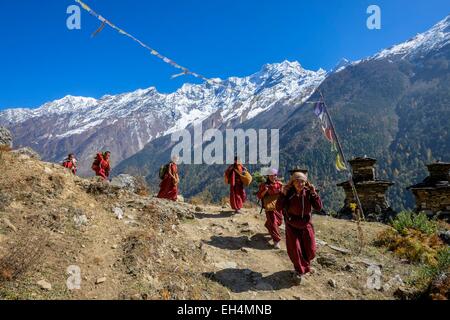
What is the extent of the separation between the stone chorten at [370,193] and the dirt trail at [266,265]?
619cm

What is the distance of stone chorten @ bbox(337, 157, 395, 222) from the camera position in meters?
18.9

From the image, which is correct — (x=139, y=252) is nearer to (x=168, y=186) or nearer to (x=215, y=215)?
(x=215, y=215)

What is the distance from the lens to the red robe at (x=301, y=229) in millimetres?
8641

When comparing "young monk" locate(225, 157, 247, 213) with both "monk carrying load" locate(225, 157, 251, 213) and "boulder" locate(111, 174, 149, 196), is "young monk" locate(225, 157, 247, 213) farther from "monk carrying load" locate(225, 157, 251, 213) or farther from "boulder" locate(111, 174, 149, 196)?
"boulder" locate(111, 174, 149, 196)

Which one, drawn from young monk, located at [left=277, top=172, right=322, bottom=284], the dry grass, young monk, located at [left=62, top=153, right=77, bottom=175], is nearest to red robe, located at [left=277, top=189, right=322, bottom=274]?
young monk, located at [left=277, top=172, right=322, bottom=284]

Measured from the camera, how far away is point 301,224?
867 cm

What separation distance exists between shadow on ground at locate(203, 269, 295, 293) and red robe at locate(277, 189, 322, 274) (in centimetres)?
43

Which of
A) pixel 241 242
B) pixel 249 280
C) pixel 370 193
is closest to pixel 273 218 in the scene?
pixel 241 242

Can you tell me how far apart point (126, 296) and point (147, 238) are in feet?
7.21

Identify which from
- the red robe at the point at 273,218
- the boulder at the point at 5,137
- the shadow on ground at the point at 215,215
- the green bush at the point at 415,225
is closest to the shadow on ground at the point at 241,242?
the red robe at the point at 273,218

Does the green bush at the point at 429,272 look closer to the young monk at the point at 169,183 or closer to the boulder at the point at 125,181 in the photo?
the young monk at the point at 169,183

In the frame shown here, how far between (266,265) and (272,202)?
78.9 inches

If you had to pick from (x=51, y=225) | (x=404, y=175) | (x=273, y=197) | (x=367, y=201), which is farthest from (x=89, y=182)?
(x=404, y=175)

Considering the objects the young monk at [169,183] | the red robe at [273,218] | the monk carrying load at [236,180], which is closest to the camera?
the red robe at [273,218]
